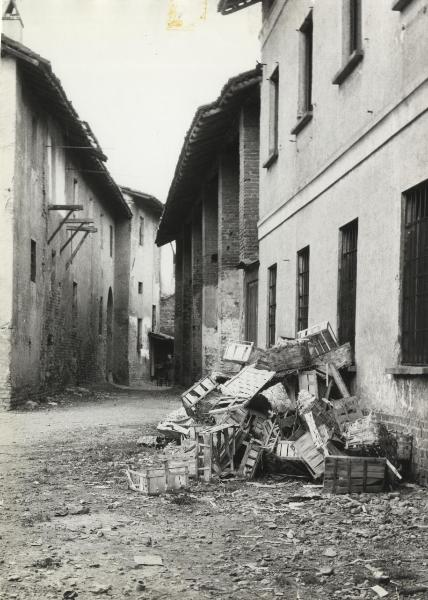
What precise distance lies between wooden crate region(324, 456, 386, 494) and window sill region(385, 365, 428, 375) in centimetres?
83

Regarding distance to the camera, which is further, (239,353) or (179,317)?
(179,317)

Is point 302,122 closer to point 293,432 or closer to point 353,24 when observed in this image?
point 353,24

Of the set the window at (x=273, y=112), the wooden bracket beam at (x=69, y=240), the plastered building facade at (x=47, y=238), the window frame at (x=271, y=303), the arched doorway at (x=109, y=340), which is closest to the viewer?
the window at (x=273, y=112)

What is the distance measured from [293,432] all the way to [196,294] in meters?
16.7

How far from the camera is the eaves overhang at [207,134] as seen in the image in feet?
49.4

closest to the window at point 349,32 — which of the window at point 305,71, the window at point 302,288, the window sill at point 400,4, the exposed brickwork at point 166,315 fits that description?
the window sill at point 400,4

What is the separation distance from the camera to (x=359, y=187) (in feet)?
29.1

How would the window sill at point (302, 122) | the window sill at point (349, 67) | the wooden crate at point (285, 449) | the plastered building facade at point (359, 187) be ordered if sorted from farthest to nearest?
the window sill at point (302, 122), the window sill at point (349, 67), the wooden crate at point (285, 449), the plastered building facade at point (359, 187)

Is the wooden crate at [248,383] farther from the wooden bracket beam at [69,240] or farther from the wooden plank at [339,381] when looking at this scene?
the wooden bracket beam at [69,240]

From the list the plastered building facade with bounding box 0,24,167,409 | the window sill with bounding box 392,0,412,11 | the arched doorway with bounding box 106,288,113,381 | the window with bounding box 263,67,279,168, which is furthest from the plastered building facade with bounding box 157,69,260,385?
the arched doorway with bounding box 106,288,113,381

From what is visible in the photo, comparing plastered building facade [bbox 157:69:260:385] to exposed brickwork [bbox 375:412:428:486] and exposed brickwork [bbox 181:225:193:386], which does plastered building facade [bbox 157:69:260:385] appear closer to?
exposed brickwork [bbox 181:225:193:386]

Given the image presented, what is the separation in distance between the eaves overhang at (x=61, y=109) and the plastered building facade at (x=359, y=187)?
4992 millimetres

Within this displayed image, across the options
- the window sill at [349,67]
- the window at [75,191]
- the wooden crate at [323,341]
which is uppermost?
the window at [75,191]

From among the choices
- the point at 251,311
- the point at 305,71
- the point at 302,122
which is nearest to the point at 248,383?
the point at 302,122
